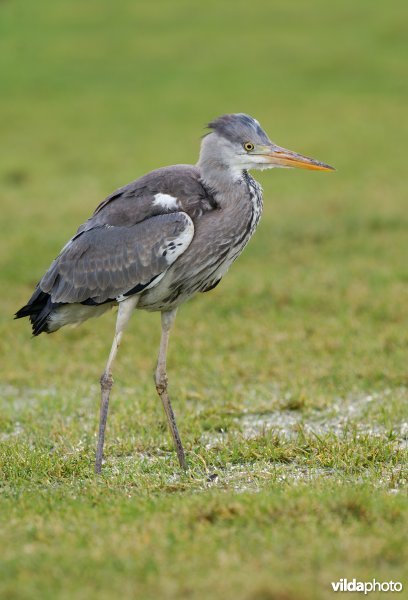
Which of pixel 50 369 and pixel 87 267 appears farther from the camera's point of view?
pixel 50 369

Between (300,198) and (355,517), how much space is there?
47.2ft

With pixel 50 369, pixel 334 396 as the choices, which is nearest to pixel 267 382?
pixel 334 396

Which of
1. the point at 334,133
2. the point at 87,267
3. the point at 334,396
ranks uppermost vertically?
the point at 334,133

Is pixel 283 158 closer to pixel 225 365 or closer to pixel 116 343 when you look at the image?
pixel 116 343

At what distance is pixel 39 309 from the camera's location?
7.73 metres

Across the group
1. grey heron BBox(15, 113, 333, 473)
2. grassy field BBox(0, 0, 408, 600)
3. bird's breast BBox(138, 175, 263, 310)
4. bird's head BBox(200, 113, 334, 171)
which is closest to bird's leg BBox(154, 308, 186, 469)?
grey heron BBox(15, 113, 333, 473)

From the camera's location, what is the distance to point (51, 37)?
33.1m

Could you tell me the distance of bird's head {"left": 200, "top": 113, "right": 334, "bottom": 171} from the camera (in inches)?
281

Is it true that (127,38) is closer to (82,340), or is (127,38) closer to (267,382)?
(82,340)

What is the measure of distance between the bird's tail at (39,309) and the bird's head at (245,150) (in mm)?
1669

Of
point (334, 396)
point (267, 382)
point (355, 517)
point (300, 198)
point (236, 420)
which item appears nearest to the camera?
point (355, 517)

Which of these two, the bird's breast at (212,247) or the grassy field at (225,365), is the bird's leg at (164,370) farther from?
the grassy field at (225,365)

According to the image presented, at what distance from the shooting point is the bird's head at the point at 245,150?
23.5ft

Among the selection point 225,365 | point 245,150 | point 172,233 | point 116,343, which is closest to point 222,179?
point 245,150
